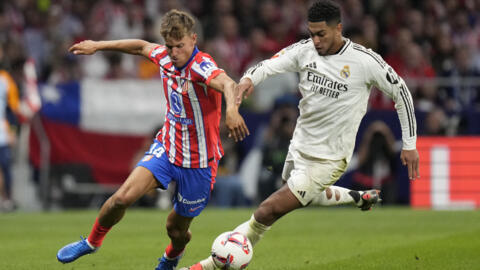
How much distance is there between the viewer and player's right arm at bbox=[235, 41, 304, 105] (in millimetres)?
7223

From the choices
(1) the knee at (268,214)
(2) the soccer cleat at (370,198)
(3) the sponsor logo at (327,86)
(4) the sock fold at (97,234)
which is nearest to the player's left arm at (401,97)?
(3) the sponsor logo at (327,86)

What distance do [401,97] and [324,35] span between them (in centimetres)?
91

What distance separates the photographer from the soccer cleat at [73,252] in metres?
7.77

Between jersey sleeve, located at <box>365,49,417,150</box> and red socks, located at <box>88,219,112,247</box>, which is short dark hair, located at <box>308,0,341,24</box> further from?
red socks, located at <box>88,219,112,247</box>

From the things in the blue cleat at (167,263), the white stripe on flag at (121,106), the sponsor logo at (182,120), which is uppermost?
the sponsor logo at (182,120)

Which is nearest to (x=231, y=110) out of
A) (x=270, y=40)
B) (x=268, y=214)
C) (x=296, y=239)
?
(x=268, y=214)

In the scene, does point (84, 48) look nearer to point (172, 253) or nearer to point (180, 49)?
point (180, 49)

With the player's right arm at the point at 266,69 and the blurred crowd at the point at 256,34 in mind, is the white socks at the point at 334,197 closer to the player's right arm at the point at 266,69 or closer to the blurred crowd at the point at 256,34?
the player's right arm at the point at 266,69

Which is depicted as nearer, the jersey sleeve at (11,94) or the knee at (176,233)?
the knee at (176,233)

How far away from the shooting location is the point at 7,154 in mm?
15711

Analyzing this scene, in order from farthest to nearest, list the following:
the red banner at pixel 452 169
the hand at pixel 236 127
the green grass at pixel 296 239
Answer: the red banner at pixel 452 169, the green grass at pixel 296 239, the hand at pixel 236 127

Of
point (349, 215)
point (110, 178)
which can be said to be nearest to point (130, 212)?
point (110, 178)

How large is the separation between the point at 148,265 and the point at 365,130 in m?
9.07

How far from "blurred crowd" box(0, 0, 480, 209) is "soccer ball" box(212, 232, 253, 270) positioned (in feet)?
30.0
